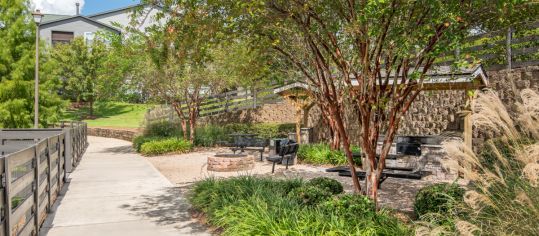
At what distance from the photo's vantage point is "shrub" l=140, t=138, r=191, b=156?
1778cm

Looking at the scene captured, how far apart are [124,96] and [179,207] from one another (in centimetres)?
1320

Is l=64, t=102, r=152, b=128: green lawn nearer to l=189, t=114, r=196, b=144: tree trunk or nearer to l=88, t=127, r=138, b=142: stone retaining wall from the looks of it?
l=88, t=127, r=138, b=142: stone retaining wall

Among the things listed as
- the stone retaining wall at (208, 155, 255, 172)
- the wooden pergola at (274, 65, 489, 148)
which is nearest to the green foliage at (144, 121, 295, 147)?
the wooden pergola at (274, 65, 489, 148)

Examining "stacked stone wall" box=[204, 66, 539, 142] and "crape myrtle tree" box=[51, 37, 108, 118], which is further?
"crape myrtle tree" box=[51, 37, 108, 118]

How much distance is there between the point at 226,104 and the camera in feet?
83.8

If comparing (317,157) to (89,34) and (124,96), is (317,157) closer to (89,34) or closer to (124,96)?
(124,96)

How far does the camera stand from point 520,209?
3746mm

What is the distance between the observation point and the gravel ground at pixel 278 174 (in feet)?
27.5

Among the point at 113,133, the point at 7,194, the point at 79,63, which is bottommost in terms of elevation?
the point at 113,133

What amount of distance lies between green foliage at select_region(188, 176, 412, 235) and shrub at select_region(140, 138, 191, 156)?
11190 millimetres

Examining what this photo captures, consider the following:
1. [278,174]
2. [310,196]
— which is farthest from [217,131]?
[310,196]

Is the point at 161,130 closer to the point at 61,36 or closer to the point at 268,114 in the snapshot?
the point at 268,114

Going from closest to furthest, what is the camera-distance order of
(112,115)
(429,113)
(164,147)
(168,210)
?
1. (168,210)
2. (429,113)
3. (164,147)
4. (112,115)

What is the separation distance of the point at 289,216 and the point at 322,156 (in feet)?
29.2
